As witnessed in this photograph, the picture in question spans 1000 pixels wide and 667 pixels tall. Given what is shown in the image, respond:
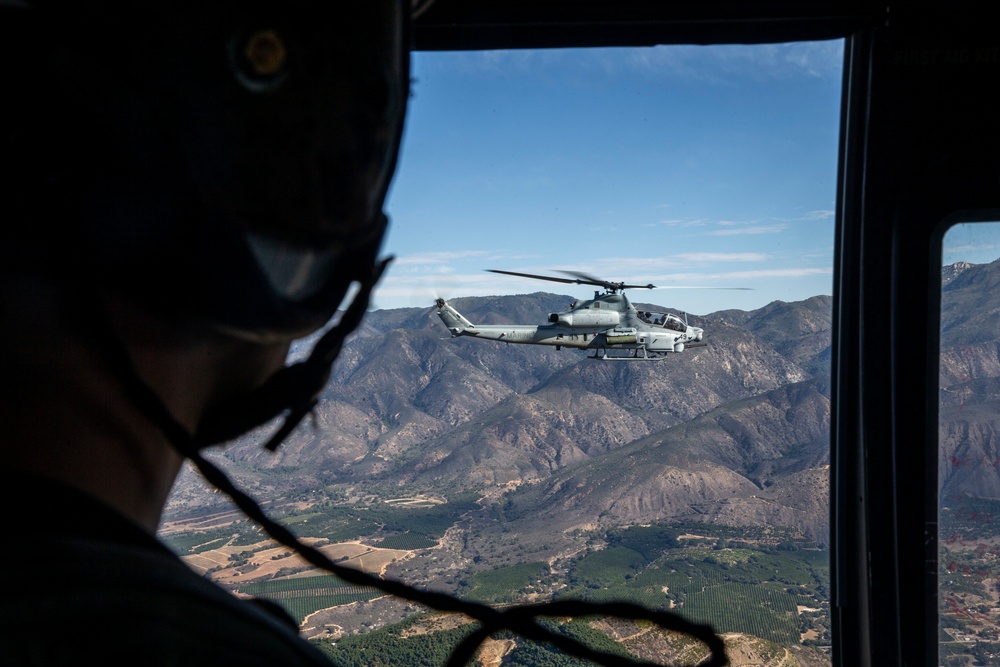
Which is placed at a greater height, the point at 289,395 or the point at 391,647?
the point at 289,395

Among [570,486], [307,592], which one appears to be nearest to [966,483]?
[307,592]

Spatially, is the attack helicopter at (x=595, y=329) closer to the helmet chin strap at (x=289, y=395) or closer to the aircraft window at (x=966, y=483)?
the aircraft window at (x=966, y=483)

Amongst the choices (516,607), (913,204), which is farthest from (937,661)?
(516,607)

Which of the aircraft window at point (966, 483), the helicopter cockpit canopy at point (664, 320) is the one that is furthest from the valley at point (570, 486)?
the helicopter cockpit canopy at point (664, 320)

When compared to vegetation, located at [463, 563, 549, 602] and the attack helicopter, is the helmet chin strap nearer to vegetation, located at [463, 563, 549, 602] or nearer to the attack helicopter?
vegetation, located at [463, 563, 549, 602]

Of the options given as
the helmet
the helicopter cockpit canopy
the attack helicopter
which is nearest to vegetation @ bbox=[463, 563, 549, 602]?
the helmet

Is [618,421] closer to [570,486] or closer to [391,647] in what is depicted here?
[570,486]
